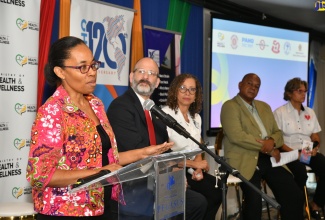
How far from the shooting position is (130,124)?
323 centimetres

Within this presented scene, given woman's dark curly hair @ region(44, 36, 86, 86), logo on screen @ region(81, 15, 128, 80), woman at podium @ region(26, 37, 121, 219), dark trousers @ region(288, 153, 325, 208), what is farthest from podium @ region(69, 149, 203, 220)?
dark trousers @ region(288, 153, 325, 208)

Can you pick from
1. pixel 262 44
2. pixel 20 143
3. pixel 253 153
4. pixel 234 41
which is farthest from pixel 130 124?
pixel 262 44

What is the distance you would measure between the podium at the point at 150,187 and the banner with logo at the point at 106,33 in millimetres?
2471

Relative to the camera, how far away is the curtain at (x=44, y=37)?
163 inches

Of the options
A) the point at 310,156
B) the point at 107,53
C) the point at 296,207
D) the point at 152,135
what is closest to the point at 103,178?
the point at 152,135

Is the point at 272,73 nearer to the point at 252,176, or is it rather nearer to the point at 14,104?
the point at 252,176

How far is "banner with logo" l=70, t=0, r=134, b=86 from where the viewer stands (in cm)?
440

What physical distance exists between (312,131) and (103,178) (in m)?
4.58

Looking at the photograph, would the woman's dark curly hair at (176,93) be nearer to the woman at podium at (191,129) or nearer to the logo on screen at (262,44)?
the woman at podium at (191,129)

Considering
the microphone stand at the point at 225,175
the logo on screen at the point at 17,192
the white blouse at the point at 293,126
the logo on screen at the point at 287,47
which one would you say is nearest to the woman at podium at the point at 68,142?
the microphone stand at the point at 225,175

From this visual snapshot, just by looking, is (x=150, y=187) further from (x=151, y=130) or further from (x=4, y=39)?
(x=4, y=39)

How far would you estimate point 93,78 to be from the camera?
2.23 m

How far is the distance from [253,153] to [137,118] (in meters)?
1.91

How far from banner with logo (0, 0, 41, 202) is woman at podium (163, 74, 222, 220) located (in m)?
1.10
